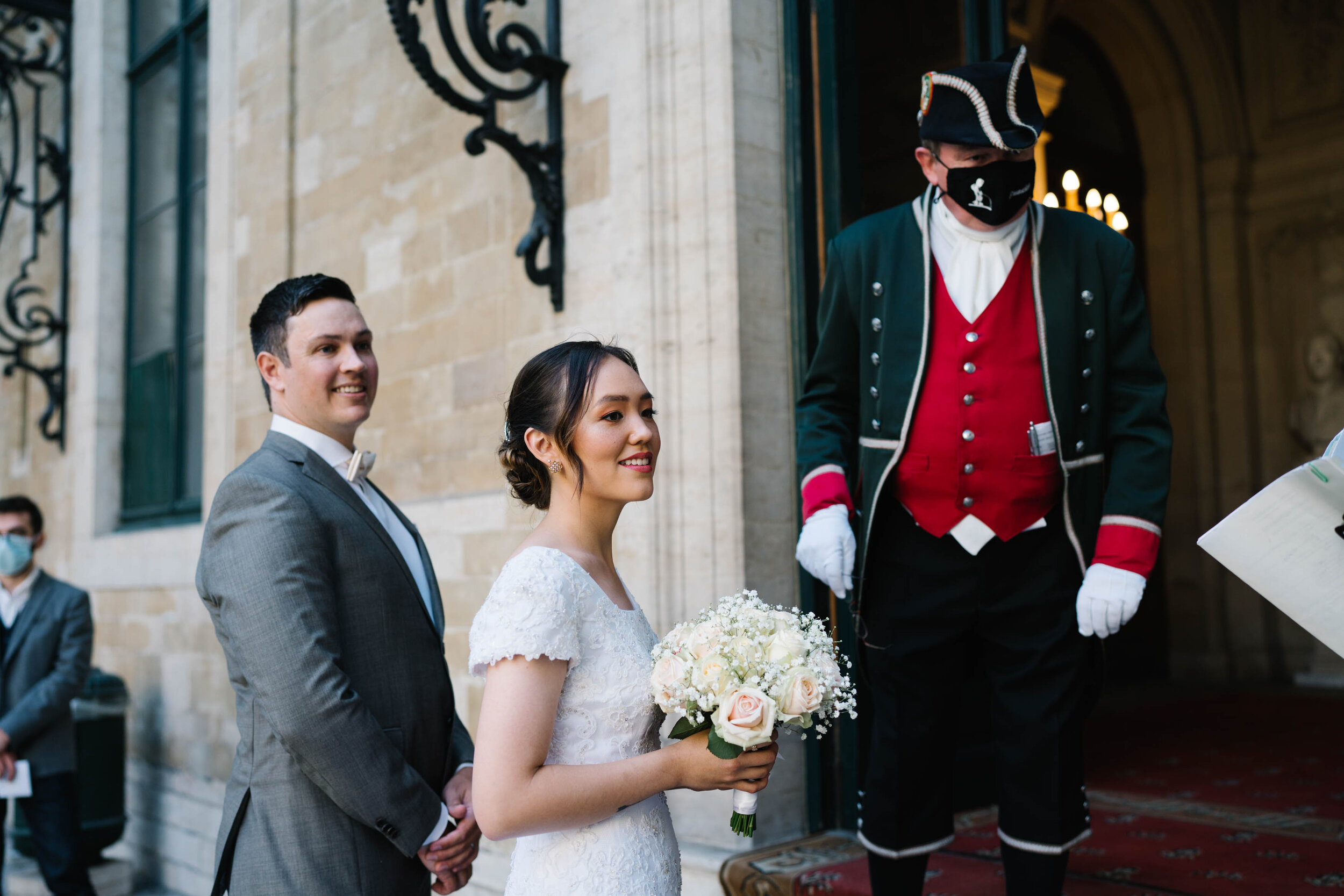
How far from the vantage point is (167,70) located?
23.4 feet

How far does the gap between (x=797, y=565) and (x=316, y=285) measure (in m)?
1.70

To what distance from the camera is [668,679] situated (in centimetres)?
142

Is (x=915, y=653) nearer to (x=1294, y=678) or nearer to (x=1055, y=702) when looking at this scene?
(x=1055, y=702)

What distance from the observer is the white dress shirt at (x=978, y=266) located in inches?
83.4

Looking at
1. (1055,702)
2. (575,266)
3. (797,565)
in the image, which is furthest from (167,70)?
(1055,702)

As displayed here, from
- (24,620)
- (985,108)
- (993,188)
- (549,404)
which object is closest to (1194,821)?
(993,188)

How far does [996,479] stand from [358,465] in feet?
3.97

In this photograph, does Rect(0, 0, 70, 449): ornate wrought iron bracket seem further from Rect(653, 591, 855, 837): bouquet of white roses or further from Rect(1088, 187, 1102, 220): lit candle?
Rect(653, 591, 855, 837): bouquet of white roses

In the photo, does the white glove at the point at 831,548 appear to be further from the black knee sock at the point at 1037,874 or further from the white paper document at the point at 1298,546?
the white paper document at the point at 1298,546

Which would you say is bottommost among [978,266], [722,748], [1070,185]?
[722,748]

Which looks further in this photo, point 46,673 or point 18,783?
point 46,673

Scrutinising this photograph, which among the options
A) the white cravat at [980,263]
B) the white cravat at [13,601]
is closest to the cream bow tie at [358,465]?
the white cravat at [980,263]

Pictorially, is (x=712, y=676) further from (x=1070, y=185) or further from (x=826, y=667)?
(x=1070, y=185)

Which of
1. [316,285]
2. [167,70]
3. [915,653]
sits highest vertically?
[167,70]
